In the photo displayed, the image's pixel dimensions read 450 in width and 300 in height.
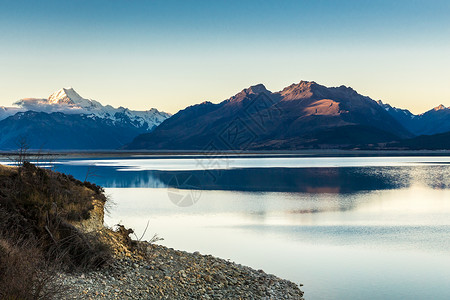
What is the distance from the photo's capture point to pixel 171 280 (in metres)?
13.5

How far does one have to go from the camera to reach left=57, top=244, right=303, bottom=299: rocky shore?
11703 millimetres

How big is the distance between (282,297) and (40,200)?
304 inches

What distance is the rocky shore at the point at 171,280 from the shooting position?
11703mm

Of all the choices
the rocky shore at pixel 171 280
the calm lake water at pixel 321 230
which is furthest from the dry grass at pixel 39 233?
the calm lake water at pixel 321 230

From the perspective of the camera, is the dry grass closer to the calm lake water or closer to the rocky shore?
the rocky shore

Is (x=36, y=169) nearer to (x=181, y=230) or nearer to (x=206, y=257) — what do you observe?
(x=206, y=257)

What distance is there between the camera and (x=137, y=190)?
44875mm

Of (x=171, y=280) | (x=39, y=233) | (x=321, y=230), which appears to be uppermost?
(x=39, y=233)

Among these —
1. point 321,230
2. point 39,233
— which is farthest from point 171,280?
point 321,230

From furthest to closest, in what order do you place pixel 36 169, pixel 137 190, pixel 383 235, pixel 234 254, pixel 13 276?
pixel 137 190 → pixel 383 235 → pixel 234 254 → pixel 36 169 → pixel 13 276

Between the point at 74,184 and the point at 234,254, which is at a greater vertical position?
the point at 74,184


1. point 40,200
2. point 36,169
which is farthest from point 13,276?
point 36,169

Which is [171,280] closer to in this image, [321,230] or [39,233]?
[39,233]

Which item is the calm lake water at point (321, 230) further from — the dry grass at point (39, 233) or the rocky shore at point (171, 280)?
the dry grass at point (39, 233)
